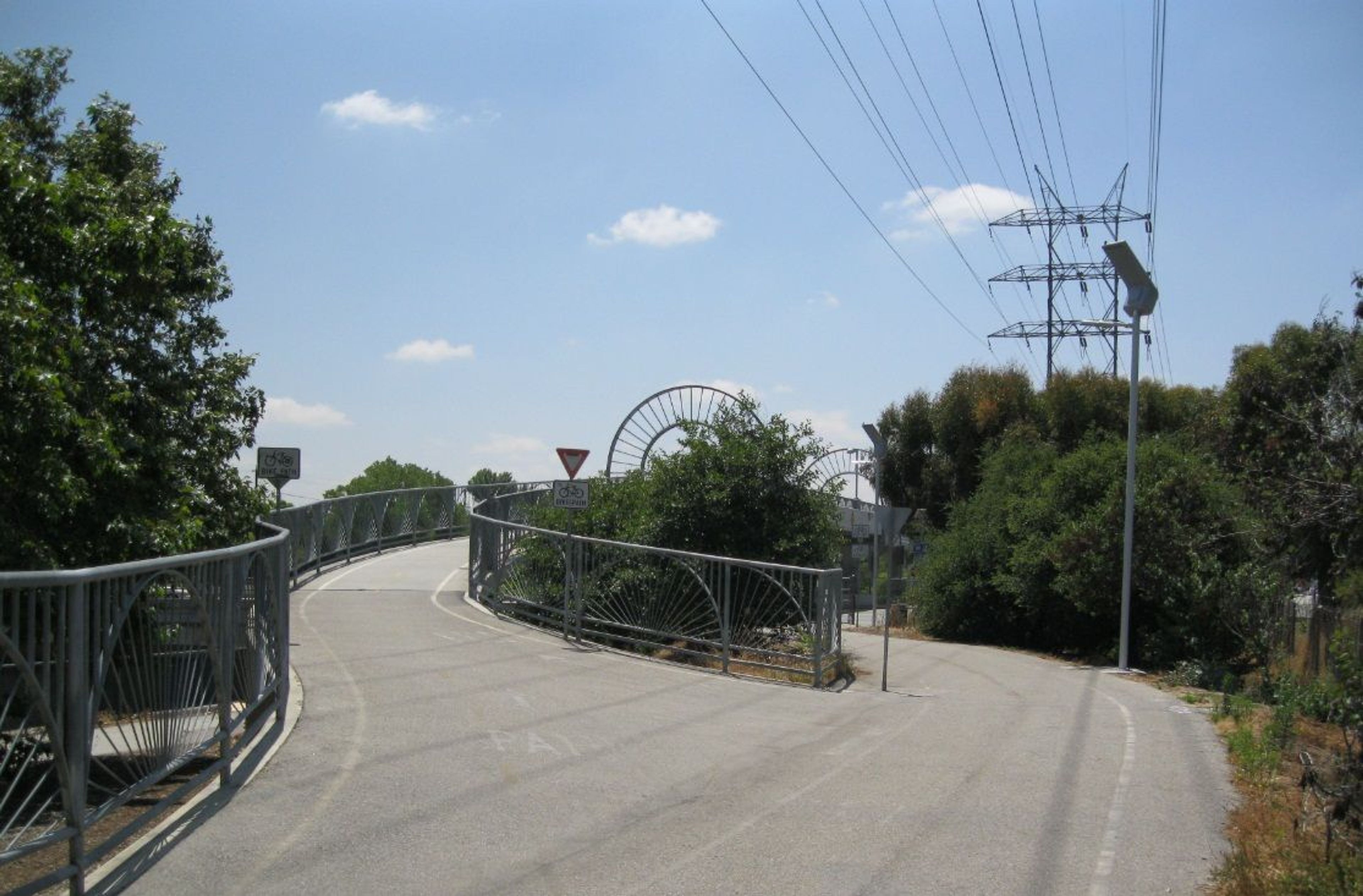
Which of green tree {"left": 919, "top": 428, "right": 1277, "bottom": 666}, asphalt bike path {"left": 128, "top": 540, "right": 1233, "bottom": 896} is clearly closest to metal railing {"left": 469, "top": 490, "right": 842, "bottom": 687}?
asphalt bike path {"left": 128, "top": 540, "right": 1233, "bottom": 896}

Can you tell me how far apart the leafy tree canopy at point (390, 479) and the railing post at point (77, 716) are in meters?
34.9

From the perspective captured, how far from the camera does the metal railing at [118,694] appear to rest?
17.2ft

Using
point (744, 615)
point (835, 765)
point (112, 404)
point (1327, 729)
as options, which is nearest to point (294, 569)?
point (744, 615)

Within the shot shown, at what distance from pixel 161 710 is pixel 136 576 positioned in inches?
42.3

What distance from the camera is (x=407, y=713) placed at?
416 inches

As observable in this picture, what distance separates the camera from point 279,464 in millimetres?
21750

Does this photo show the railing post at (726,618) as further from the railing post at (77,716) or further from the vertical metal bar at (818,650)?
the railing post at (77,716)

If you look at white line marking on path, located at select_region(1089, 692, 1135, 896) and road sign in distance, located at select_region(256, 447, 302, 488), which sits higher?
road sign in distance, located at select_region(256, 447, 302, 488)

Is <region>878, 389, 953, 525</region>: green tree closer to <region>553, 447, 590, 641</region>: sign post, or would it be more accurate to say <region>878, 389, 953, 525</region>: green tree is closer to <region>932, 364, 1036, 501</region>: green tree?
<region>932, 364, 1036, 501</region>: green tree

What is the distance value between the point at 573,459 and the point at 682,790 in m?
9.76

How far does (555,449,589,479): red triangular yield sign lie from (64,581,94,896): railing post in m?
12.3

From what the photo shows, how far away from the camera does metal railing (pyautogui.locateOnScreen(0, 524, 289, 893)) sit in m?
5.23

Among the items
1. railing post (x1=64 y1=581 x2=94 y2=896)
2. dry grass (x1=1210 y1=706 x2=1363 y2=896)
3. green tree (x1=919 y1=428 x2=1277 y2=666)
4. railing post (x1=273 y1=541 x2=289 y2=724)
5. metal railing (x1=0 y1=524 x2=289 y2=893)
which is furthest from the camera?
green tree (x1=919 y1=428 x2=1277 y2=666)

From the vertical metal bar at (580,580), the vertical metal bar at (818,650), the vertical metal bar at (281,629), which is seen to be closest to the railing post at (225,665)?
the vertical metal bar at (281,629)
